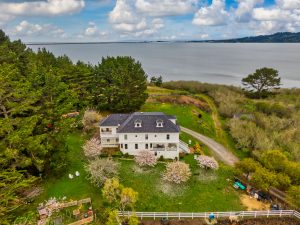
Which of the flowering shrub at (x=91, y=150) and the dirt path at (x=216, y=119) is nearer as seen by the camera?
the flowering shrub at (x=91, y=150)

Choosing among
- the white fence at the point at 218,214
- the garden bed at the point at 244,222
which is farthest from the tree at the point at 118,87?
the garden bed at the point at 244,222

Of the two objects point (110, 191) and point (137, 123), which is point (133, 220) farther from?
point (137, 123)

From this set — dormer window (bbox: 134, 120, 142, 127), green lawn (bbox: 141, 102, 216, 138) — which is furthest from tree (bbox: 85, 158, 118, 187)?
green lawn (bbox: 141, 102, 216, 138)

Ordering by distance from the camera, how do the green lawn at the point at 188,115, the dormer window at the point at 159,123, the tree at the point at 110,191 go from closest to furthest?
the tree at the point at 110,191 < the dormer window at the point at 159,123 < the green lawn at the point at 188,115

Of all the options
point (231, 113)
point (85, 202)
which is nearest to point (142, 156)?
point (85, 202)

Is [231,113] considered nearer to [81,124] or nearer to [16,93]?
[81,124]

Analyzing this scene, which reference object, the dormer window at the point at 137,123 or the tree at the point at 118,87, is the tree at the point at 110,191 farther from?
the tree at the point at 118,87

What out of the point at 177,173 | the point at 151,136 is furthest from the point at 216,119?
the point at 177,173
